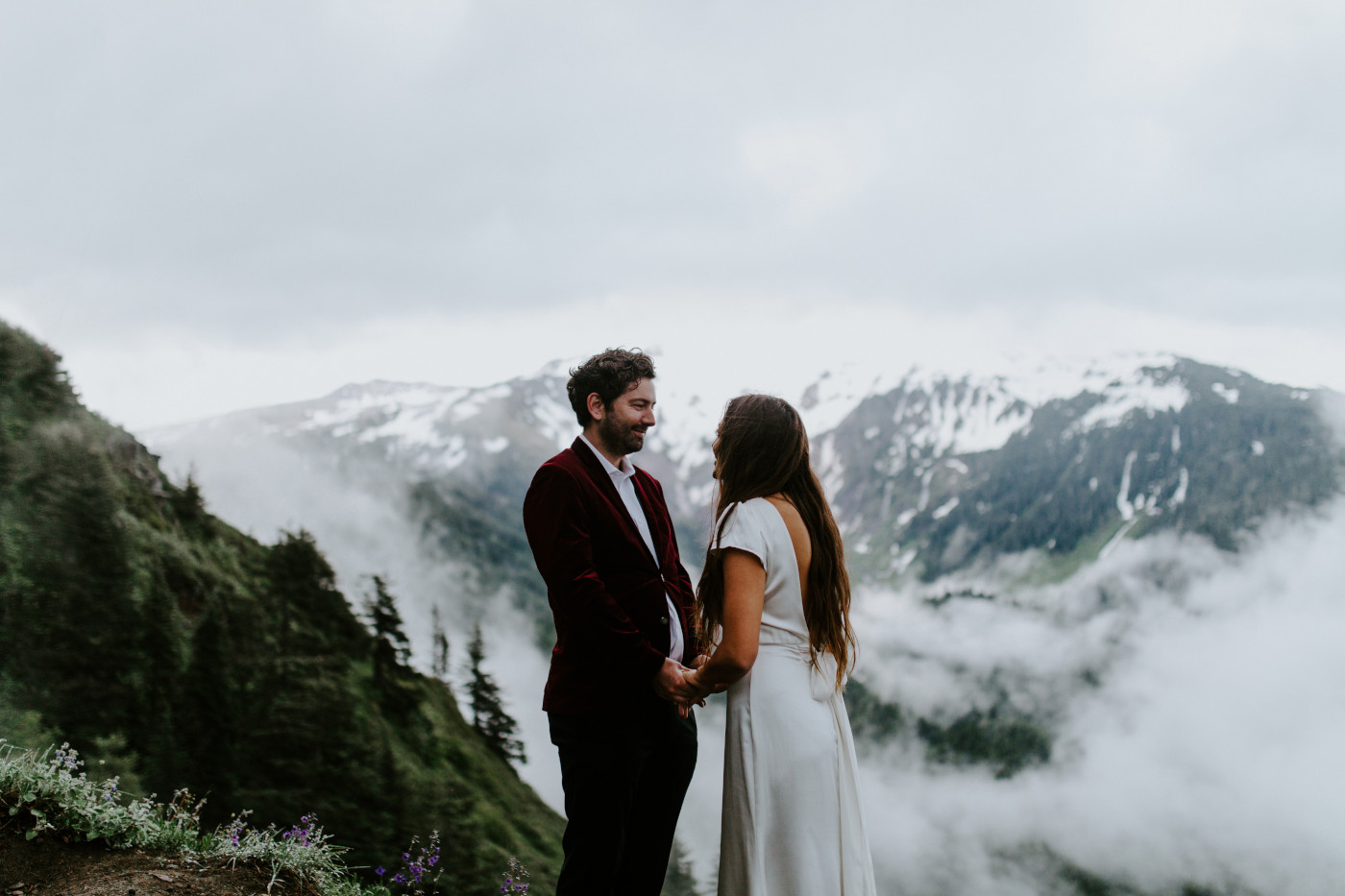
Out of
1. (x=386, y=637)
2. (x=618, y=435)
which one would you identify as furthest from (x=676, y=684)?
(x=386, y=637)

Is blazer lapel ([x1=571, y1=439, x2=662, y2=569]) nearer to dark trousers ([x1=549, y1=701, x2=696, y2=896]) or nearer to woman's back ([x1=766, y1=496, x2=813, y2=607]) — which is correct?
woman's back ([x1=766, y1=496, x2=813, y2=607])

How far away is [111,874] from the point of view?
5.36 meters

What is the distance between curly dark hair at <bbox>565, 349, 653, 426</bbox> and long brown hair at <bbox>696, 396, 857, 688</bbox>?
0.65 meters

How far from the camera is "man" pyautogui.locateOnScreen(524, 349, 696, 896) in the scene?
4730 millimetres

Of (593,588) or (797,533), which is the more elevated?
(797,533)

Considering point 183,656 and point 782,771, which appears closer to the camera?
point 782,771

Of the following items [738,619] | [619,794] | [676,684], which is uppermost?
[738,619]

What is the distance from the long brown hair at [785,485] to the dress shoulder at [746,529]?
0.06 m

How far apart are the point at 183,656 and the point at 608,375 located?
11.6m

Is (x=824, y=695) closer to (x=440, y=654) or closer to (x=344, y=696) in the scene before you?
(x=344, y=696)

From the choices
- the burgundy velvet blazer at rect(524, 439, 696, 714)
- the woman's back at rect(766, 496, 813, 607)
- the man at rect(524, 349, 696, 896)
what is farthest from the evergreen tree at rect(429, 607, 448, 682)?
the woman's back at rect(766, 496, 813, 607)

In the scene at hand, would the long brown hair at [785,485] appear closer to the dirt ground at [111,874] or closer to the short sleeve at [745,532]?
the short sleeve at [745,532]

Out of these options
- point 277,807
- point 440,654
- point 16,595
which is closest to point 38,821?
point 16,595

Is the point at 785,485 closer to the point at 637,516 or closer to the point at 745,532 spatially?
the point at 745,532
